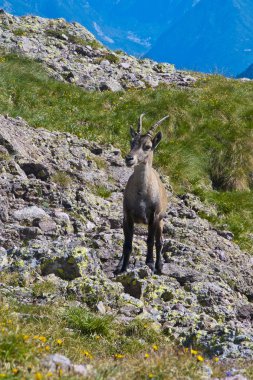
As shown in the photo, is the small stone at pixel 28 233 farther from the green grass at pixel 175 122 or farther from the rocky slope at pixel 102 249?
the green grass at pixel 175 122

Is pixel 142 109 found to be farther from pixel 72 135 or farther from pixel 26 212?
pixel 26 212

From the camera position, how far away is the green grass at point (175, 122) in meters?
18.0

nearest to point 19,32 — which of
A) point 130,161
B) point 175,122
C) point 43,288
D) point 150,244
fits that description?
point 175,122

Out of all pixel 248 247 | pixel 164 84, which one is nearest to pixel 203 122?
pixel 164 84

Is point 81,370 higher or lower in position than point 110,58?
lower

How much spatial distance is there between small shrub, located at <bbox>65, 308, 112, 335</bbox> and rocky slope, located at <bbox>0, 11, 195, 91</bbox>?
54.4 ft

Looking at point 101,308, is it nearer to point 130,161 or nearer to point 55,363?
point 130,161

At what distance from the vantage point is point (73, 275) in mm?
9023

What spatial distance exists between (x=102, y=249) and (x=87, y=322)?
376 centimetres

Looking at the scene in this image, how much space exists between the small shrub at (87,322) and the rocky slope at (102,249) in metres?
0.62

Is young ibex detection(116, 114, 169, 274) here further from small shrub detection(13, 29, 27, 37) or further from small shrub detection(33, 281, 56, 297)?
small shrub detection(13, 29, 27, 37)

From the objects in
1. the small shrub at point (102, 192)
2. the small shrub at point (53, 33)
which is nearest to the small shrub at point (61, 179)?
the small shrub at point (102, 192)

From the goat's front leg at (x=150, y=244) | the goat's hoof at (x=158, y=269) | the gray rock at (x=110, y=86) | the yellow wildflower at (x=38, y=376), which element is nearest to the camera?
the yellow wildflower at (x=38, y=376)

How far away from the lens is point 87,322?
727 centimetres
